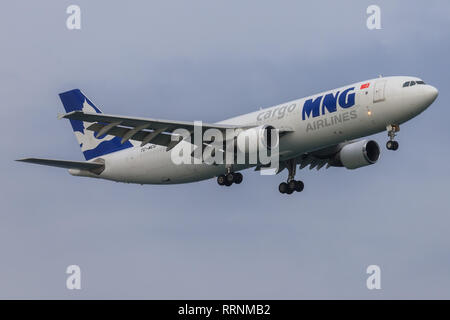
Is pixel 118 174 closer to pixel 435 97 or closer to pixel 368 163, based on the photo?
pixel 368 163

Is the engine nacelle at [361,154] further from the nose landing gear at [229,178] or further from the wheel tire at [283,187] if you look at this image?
the nose landing gear at [229,178]

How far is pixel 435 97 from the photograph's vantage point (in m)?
51.8

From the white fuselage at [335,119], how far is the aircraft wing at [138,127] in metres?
1.78

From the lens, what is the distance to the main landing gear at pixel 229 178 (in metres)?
56.7

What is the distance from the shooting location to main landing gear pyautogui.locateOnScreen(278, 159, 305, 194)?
2386 inches

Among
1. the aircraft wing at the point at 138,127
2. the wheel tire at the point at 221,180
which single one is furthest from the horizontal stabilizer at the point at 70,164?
the wheel tire at the point at 221,180

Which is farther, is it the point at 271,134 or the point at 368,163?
the point at 368,163

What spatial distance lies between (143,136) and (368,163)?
44.0 feet

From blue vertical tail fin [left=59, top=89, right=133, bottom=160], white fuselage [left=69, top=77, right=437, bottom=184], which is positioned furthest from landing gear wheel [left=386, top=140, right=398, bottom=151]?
blue vertical tail fin [left=59, top=89, right=133, bottom=160]

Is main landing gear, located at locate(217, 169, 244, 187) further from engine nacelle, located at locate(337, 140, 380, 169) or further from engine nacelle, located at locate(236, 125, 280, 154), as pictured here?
engine nacelle, located at locate(337, 140, 380, 169)

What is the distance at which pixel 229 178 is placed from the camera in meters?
56.7

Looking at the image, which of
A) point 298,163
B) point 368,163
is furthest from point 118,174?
point 368,163

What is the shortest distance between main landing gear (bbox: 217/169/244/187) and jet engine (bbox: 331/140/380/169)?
22.6ft

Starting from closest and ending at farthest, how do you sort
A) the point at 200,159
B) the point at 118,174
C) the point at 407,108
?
the point at 407,108 → the point at 200,159 → the point at 118,174
